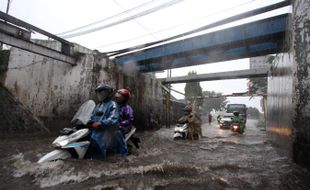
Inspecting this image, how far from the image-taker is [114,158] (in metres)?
4.71

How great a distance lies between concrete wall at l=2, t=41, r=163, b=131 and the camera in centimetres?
1032

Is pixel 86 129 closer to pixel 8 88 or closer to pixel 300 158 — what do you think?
pixel 300 158

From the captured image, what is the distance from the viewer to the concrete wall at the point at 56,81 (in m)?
10.3

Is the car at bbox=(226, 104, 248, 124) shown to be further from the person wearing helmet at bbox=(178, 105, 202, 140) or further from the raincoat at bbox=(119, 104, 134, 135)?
the raincoat at bbox=(119, 104, 134, 135)

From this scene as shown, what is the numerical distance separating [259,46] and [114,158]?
8.35 m

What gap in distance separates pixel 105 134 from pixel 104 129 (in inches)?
4.5

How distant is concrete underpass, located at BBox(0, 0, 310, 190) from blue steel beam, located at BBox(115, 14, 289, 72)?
4cm

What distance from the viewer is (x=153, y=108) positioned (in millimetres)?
16219

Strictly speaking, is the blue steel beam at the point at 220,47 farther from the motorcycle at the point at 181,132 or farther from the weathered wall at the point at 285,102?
the motorcycle at the point at 181,132

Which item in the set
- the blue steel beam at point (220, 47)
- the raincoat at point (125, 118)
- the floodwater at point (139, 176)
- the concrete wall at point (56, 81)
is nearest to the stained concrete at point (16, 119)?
the concrete wall at point (56, 81)

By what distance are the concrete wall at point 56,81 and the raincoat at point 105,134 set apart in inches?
227

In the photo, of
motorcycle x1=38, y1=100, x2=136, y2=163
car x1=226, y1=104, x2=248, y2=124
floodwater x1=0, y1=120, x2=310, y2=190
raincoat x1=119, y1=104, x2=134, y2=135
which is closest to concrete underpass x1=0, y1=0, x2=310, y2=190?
floodwater x1=0, y1=120, x2=310, y2=190

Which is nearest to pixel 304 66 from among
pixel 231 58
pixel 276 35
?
pixel 276 35

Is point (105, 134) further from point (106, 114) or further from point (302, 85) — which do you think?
point (302, 85)
